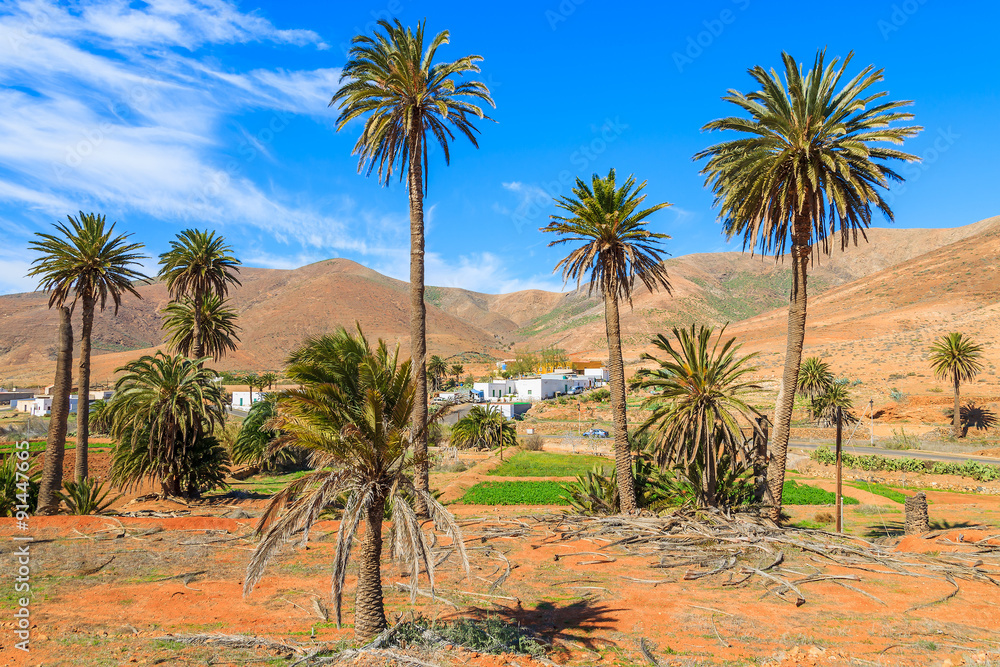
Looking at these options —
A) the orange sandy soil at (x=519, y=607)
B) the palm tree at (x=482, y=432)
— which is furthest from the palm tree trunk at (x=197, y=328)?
the palm tree at (x=482, y=432)

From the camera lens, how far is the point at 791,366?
56.4 feet

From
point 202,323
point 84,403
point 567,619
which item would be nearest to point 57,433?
point 84,403

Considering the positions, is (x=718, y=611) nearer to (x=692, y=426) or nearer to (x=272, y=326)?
(x=692, y=426)

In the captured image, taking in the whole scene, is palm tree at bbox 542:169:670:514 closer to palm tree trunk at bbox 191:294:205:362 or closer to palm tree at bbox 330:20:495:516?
palm tree at bbox 330:20:495:516

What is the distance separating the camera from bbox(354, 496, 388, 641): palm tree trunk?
8.99 meters

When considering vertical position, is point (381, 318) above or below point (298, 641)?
above

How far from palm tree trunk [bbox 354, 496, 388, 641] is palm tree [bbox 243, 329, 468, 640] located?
0.05 ft

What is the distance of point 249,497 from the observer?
1003 inches

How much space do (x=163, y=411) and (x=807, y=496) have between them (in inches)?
1304

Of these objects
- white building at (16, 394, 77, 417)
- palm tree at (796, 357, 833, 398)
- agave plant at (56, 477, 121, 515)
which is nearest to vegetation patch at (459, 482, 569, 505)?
agave plant at (56, 477, 121, 515)

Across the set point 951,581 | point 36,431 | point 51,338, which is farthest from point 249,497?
point 51,338

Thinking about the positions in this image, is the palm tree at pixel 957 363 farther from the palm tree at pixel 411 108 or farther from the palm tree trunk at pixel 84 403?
the palm tree trunk at pixel 84 403

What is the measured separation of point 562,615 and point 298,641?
539 cm

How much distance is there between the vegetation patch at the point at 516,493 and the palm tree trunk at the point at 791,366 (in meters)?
11.1
